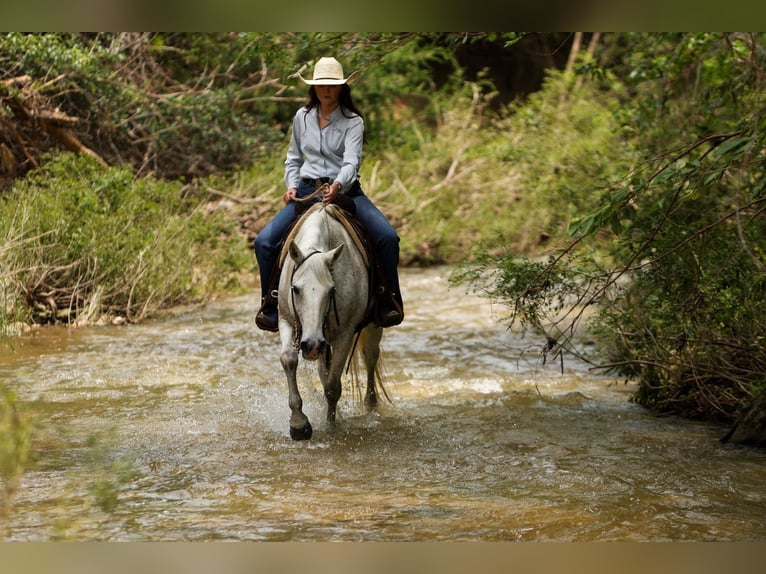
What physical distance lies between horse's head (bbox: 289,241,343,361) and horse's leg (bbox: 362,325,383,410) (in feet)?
4.80

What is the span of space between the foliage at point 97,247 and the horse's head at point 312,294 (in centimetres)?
445

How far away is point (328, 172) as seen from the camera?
7.36m

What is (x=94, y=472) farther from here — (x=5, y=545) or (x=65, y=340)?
(x=65, y=340)

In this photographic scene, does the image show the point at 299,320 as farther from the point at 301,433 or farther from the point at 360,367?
the point at 360,367

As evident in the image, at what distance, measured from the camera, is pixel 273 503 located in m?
5.27

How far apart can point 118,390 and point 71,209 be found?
4.32 meters

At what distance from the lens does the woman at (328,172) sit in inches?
282

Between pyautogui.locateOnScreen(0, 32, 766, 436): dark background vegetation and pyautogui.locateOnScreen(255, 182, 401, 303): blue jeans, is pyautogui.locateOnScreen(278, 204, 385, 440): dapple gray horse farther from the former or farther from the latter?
pyautogui.locateOnScreen(0, 32, 766, 436): dark background vegetation

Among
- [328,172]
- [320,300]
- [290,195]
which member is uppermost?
[328,172]

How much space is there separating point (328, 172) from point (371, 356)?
5.38 feet

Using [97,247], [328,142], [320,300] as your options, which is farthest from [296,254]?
[97,247]

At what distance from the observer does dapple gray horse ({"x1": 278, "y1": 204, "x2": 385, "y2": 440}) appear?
6.32 meters
